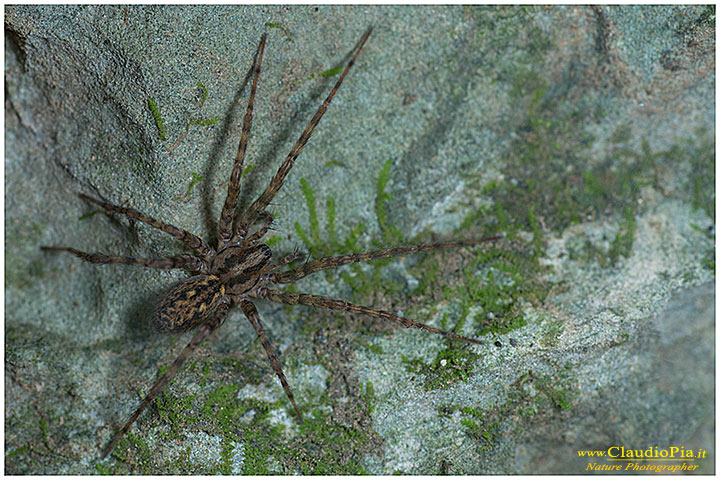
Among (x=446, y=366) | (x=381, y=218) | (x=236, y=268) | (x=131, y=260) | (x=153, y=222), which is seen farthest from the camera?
(x=381, y=218)

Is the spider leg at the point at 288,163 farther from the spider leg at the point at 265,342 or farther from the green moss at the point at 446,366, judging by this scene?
the green moss at the point at 446,366

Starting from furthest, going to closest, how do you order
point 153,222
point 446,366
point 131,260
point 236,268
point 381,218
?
point 381,218 → point 236,268 → point 446,366 → point 153,222 → point 131,260

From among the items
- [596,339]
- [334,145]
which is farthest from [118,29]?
[596,339]

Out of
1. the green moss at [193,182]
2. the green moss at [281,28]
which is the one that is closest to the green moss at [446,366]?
the green moss at [193,182]

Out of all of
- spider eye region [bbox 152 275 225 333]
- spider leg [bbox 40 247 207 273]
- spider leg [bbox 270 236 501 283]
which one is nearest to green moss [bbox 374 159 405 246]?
spider leg [bbox 270 236 501 283]

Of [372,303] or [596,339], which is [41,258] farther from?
[596,339]

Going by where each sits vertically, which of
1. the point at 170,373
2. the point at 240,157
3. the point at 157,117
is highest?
the point at 157,117

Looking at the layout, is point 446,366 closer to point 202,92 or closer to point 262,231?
point 262,231

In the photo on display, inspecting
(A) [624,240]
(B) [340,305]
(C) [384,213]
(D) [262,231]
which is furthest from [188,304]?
(A) [624,240]
